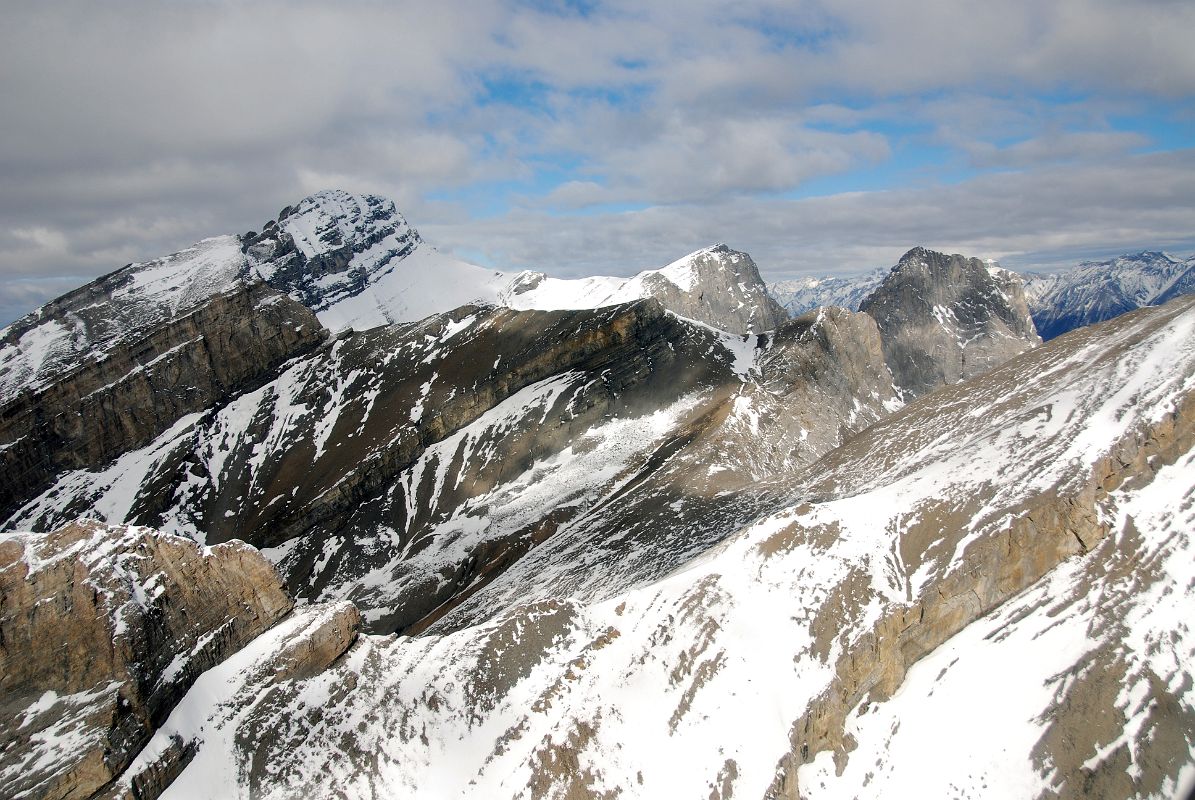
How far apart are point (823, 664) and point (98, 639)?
134 ft

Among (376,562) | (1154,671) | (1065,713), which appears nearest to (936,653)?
(1065,713)

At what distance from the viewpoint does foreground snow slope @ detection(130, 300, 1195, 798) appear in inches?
1388

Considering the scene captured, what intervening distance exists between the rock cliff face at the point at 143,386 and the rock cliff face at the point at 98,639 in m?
118

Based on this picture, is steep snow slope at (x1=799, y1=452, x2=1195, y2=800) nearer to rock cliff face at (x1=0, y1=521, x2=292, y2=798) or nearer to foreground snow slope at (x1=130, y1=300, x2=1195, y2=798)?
foreground snow slope at (x1=130, y1=300, x2=1195, y2=798)

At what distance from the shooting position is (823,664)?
39.5m

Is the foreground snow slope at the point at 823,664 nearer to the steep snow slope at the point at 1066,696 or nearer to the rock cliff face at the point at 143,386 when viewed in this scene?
the steep snow slope at the point at 1066,696

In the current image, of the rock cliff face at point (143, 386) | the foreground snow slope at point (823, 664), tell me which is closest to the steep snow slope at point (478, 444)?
the rock cliff face at point (143, 386)

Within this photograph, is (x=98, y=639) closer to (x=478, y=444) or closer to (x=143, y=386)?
(x=478, y=444)

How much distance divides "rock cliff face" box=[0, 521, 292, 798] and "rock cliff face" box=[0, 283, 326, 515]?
387 ft

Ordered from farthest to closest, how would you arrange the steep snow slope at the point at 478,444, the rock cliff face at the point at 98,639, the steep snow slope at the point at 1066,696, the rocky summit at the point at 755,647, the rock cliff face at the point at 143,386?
1. the rock cliff face at the point at 143,386
2. the steep snow slope at the point at 478,444
3. the rocky summit at the point at 755,647
4. the steep snow slope at the point at 1066,696
5. the rock cliff face at the point at 98,639

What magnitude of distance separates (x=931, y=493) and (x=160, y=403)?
149346 millimetres

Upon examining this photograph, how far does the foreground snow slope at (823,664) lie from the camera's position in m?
35.2

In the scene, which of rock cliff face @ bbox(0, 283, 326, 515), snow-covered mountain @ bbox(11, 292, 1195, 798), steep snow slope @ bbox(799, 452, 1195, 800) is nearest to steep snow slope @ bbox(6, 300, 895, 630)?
rock cliff face @ bbox(0, 283, 326, 515)

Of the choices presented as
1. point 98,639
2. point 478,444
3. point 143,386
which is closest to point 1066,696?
point 98,639
